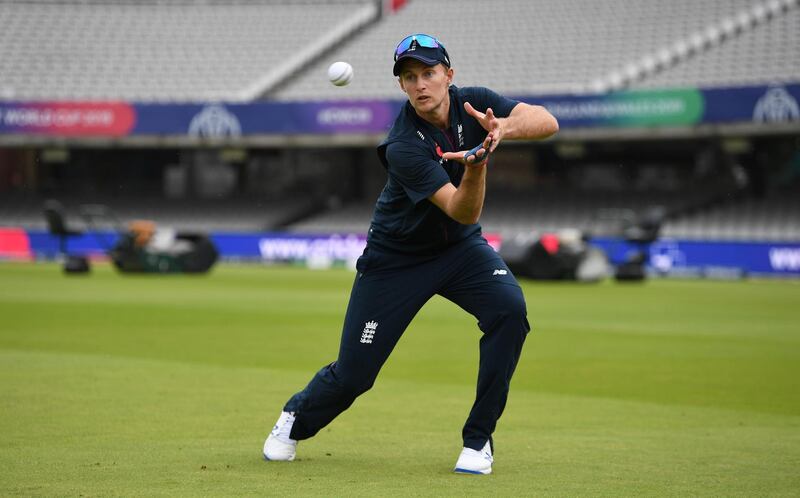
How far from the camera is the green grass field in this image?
6.62m

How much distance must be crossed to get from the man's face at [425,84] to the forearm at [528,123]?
0.41m

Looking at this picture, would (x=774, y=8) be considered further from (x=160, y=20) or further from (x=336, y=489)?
(x=336, y=489)

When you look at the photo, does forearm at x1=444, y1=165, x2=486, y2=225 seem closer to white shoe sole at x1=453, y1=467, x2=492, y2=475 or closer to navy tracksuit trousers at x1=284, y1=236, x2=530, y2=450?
navy tracksuit trousers at x1=284, y1=236, x2=530, y2=450

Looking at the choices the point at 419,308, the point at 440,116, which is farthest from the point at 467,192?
the point at 419,308

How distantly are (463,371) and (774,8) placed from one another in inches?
1335

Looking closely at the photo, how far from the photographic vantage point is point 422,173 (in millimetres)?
6402

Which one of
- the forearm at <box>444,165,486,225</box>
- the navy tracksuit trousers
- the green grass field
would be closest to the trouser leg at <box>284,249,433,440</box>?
the navy tracksuit trousers

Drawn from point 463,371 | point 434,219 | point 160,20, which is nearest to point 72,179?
point 160,20

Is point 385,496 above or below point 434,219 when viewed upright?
below

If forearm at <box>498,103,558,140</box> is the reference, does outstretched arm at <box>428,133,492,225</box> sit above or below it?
below

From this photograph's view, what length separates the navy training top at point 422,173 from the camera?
21.2 feet

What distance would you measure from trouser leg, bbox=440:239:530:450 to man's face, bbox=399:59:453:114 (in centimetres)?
93

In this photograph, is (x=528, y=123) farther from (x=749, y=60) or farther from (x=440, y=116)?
(x=749, y=60)

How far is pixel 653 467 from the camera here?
7070mm
